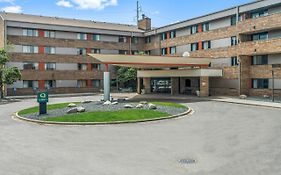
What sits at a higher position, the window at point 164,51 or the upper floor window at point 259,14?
the upper floor window at point 259,14

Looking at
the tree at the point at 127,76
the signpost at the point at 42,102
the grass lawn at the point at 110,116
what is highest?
the tree at the point at 127,76

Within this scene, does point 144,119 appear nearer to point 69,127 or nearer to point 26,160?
point 69,127

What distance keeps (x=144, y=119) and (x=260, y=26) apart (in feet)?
74.8

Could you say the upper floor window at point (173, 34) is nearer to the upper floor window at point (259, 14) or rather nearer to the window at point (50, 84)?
the upper floor window at point (259, 14)

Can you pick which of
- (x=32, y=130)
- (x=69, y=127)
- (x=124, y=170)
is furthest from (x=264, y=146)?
(x=32, y=130)

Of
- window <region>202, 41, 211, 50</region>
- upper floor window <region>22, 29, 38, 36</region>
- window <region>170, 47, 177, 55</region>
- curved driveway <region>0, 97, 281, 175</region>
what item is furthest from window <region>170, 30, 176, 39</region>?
curved driveway <region>0, 97, 281, 175</region>

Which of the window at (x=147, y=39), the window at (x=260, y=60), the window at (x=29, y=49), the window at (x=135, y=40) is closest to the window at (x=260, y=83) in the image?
the window at (x=260, y=60)

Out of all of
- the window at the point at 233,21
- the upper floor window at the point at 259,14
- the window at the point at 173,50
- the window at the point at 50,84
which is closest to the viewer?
the upper floor window at the point at 259,14

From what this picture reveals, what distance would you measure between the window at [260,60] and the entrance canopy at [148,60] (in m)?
6.37

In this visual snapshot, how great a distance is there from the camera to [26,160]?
11.8 m

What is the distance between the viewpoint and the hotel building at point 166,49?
3766 cm

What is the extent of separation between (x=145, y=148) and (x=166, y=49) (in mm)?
43836

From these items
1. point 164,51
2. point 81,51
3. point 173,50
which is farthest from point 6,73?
point 164,51

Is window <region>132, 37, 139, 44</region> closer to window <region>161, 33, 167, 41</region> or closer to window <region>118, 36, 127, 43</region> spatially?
window <region>118, 36, 127, 43</region>
